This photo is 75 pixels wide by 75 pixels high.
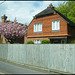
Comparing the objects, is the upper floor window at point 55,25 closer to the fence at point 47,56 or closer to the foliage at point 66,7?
the fence at point 47,56

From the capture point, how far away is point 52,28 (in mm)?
19422

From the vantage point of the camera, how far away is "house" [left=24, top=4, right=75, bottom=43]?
59.1 ft

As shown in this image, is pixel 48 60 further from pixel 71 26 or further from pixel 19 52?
pixel 71 26

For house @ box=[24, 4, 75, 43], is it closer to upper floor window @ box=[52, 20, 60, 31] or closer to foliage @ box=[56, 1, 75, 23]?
upper floor window @ box=[52, 20, 60, 31]

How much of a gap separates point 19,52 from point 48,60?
11.7ft

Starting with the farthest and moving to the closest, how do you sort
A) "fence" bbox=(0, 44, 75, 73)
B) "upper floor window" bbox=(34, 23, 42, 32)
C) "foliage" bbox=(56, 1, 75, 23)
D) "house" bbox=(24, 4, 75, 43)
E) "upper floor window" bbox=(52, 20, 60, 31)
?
"foliage" bbox=(56, 1, 75, 23)
"upper floor window" bbox=(34, 23, 42, 32)
"upper floor window" bbox=(52, 20, 60, 31)
"house" bbox=(24, 4, 75, 43)
"fence" bbox=(0, 44, 75, 73)

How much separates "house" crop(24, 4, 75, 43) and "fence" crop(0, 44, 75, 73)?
9190 millimetres

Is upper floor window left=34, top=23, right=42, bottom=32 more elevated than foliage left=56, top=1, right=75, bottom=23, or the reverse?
foliage left=56, top=1, right=75, bottom=23

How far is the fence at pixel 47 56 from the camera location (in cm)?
690

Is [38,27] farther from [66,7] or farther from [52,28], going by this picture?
[66,7]

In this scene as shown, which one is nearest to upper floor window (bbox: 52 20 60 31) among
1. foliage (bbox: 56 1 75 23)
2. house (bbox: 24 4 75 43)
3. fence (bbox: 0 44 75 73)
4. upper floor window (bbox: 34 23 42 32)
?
house (bbox: 24 4 75 43)

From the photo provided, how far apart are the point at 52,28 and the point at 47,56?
11891 mm

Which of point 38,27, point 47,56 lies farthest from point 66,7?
point 47,56

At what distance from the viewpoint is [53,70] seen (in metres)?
7.61
